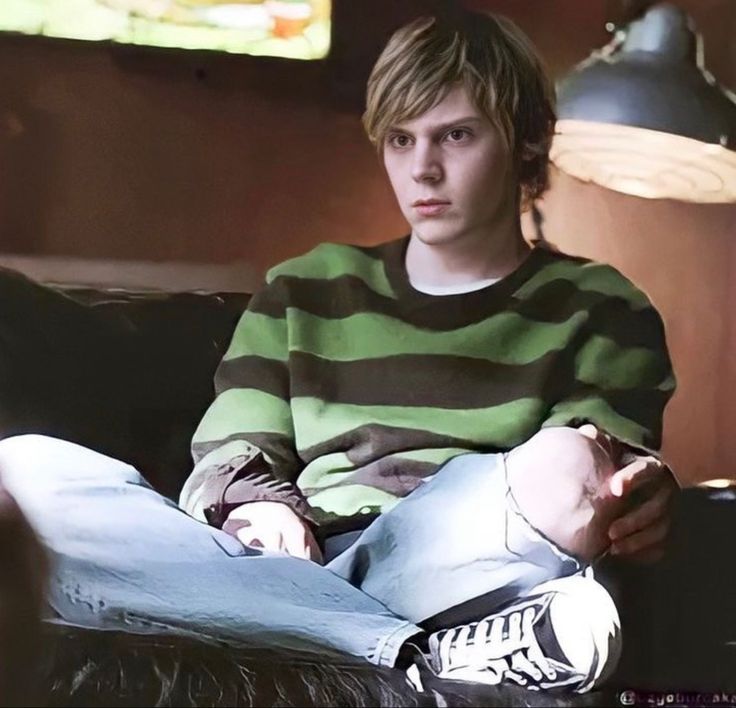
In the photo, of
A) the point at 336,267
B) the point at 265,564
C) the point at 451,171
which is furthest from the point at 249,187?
the point at 265,564

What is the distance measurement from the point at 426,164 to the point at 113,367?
44 cm

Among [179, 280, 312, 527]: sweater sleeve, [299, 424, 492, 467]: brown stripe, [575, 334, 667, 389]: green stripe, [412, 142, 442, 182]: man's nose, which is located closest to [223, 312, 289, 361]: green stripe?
[179, 280, 312, 527]: sweater sleeve

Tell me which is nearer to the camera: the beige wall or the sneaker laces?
the sneaker laces

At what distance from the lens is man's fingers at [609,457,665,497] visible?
1268 mm

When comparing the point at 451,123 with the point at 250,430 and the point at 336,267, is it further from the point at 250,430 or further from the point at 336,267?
Answer: the point at 250,430

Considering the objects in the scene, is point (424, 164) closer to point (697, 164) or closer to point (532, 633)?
point (697, 164)

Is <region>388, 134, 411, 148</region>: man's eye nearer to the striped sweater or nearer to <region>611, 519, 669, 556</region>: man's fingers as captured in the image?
the striped sweater

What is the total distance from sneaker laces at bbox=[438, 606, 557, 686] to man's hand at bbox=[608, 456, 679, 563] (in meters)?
0.15

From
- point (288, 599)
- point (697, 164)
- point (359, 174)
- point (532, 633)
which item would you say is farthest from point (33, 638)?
point (697, 164)

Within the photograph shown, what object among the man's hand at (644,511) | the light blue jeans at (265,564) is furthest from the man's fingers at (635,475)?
the light blue jeans at (265,564)

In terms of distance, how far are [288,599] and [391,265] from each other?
16.2 inches

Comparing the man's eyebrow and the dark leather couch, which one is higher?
the man's eyebrow

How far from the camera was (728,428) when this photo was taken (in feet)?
4.37

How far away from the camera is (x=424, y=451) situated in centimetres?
127
